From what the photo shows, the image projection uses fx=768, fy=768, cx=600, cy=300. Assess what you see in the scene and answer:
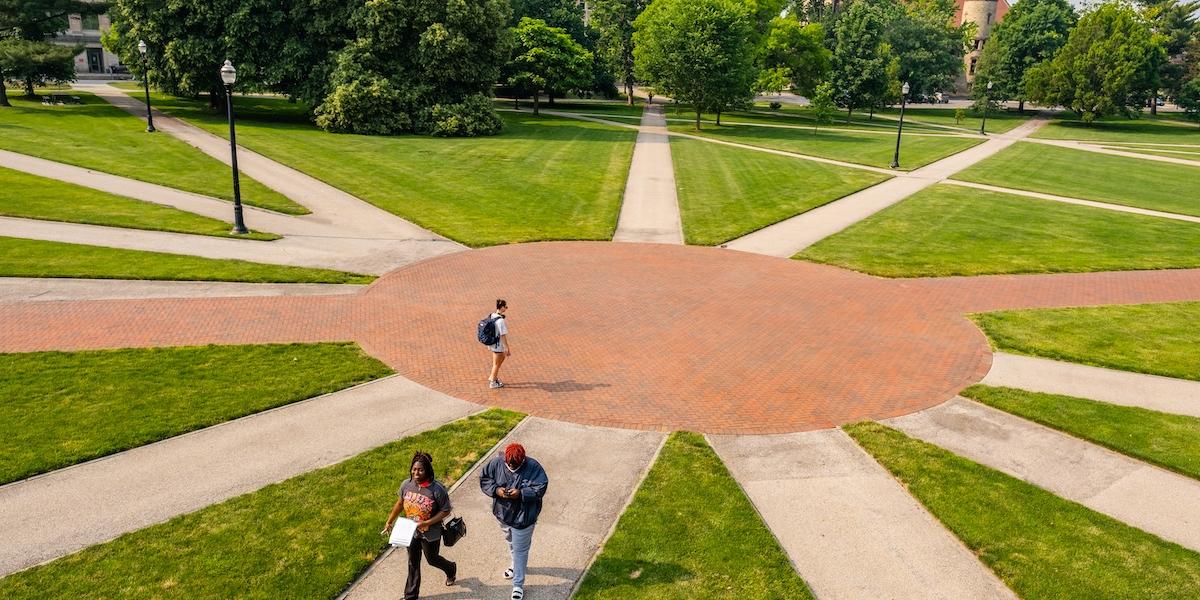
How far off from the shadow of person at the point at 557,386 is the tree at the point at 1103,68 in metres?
79.6

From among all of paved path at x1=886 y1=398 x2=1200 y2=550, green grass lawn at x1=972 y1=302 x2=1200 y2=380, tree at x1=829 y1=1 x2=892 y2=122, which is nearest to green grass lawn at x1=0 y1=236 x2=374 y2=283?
paved path at x1=886 y1=398 x2=1200 y2=550

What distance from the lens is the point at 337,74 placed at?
43.2 metres

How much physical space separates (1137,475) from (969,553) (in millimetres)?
3671

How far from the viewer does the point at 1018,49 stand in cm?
8550

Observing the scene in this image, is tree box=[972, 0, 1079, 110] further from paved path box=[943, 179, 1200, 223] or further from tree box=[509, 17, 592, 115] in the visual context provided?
paved path box=[943, 179, 1200, 223]

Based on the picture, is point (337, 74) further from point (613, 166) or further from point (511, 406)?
point (511, 406)

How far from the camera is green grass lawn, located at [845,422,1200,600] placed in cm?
802

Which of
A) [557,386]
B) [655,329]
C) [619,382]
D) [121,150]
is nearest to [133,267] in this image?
[557,386]

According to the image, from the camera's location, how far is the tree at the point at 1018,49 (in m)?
84.6

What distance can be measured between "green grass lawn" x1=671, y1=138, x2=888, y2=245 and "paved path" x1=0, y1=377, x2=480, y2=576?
44.9 ft

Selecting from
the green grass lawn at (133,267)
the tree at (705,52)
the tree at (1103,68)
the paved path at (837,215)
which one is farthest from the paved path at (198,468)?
the tree at (1103,68)

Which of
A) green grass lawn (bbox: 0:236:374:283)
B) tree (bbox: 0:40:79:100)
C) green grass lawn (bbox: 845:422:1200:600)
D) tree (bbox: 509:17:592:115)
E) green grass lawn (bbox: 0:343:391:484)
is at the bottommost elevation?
green grass lawn (bbox: 845:422:1200:600)

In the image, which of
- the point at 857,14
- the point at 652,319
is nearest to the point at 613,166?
the point at 652,319

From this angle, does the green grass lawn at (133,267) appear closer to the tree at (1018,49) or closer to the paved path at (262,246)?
the paved path at (262,246)
